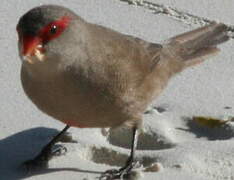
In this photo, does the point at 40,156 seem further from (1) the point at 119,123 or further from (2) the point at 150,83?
(2) the point at 150,83

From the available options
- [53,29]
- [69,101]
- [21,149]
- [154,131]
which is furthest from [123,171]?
[53,29]

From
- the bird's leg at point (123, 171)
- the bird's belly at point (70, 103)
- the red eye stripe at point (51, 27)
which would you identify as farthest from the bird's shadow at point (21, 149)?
the red eye stripe at point (51, 27)

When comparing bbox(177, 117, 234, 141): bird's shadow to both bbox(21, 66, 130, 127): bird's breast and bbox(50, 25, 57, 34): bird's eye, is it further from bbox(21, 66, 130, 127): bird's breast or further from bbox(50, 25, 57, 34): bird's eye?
bbox(50, 25, 57, 34): bird's eye

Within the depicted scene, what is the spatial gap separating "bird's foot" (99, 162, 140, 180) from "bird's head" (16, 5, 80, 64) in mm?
910

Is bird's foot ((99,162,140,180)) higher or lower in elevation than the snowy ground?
lower

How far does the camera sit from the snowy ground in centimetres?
539

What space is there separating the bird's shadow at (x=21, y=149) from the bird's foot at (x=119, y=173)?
10 centimetres

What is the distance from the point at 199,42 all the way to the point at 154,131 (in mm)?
1139

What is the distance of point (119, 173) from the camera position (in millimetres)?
5383

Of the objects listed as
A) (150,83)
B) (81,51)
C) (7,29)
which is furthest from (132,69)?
(7,29)

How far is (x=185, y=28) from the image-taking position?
694cm

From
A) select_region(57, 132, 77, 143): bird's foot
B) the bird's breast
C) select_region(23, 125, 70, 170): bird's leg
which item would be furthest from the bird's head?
select_region(57, 132, 77, 143): bird's foot

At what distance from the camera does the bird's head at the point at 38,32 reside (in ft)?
15.5

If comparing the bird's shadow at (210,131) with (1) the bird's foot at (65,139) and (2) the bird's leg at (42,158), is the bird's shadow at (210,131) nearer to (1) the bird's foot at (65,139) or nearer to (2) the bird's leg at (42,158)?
(1) the bird's foot at (65,139)
